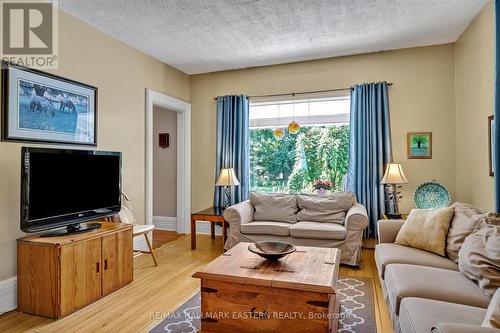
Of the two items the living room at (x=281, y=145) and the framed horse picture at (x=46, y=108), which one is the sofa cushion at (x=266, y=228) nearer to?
the living room at (x=281, y=145)

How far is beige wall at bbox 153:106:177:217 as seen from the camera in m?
5.60

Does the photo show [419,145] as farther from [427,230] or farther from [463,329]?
[463,329]

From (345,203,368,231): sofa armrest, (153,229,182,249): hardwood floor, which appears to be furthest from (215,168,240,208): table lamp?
(345,203,368,231): sofa armrest

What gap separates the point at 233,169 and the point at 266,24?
222 cm

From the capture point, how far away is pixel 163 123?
18.6 feet

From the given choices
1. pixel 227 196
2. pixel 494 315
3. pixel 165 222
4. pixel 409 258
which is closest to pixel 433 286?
pixel 409 258

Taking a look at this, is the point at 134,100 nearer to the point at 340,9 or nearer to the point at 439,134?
the point at 340,9

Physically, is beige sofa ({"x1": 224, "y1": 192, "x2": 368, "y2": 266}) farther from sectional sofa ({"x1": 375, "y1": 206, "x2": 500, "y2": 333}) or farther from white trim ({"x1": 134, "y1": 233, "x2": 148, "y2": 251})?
white trim ({"x1": 134, "y1": 233, "x2": 148, "y2": 251})

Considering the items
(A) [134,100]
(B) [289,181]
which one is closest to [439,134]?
(B) [289,181]

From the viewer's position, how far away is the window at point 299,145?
4.60m

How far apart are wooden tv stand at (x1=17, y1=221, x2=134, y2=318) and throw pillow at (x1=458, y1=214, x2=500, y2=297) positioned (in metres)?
2.86

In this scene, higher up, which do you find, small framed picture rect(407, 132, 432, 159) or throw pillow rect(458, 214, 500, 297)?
small framed picture rect(407, 132, 432, 159)

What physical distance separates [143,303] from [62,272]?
70 centimetres

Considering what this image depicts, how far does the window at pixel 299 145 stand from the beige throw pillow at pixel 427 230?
1799 millimetres
